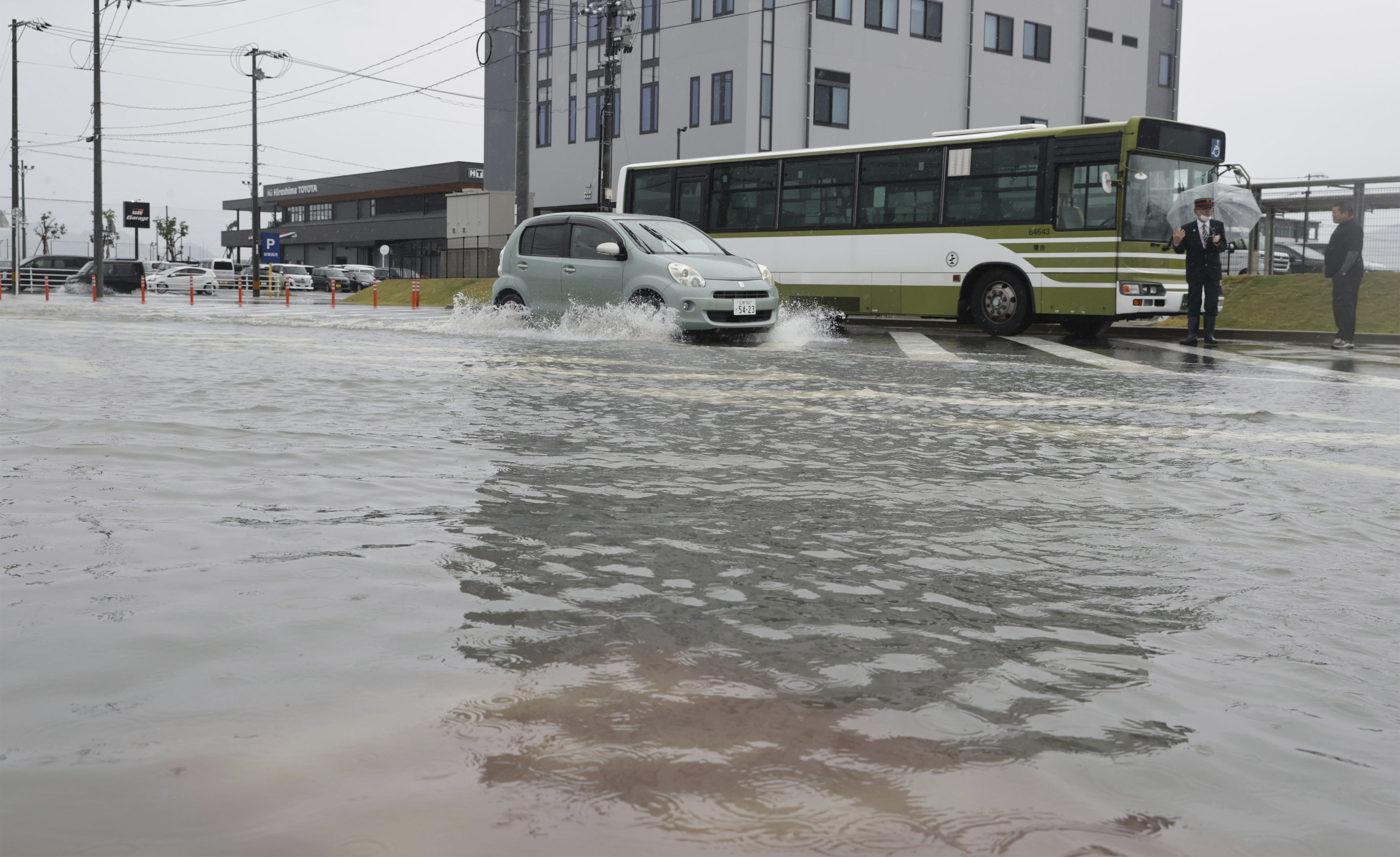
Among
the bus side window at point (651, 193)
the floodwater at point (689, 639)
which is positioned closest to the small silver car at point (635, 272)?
the bus side window at point (651, 193)

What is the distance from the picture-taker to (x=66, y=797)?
6.88ft

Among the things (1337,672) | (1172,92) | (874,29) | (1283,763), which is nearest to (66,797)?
(1283,763)

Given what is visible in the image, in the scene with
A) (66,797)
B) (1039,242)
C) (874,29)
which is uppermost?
(874,29)

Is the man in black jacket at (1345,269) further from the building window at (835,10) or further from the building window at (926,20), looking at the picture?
the building window at (926,20)

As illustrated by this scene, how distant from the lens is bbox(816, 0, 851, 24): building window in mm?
44281

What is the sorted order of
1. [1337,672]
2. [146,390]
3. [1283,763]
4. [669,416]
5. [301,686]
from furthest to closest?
1. [146,390]
2. [669,416]
3. [1337,672]
4. [301,686]
5. [1283,763]

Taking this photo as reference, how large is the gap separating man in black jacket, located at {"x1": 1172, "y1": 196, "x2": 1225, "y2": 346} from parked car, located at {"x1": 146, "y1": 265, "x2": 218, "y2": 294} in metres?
49.9

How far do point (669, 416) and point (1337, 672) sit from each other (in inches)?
210

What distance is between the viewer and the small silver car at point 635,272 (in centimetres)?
1552

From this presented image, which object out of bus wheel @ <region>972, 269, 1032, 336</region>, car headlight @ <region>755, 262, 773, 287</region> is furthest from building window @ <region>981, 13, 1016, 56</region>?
car headlight @ <region>755, 262, 773, 287</region>

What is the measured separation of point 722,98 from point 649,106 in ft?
16.1

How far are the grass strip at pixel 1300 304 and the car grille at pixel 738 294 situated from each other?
7.02 meters

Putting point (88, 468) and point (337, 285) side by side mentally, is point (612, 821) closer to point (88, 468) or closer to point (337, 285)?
point (88, 468)

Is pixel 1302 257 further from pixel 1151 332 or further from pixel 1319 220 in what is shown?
pixel 1151 332
